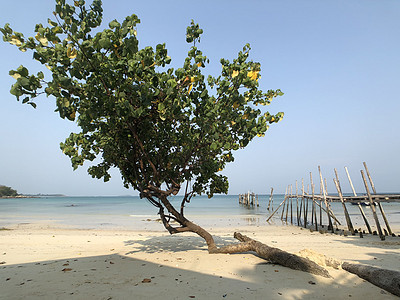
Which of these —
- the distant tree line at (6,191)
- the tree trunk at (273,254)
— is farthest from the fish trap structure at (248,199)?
the distant tree line at (6,191)

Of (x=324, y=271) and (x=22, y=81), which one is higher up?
(x=22, y=81)

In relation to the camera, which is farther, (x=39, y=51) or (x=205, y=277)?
(x=205, y=277)

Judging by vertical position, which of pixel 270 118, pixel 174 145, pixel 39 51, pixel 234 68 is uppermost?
pixel 234 68

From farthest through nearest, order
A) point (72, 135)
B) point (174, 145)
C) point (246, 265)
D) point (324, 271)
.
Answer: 1. point (174, 145)
2. point (72, 135)
3. point (246, 265)
4. point (324, 271)

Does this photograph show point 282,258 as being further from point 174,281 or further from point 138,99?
point 138,99

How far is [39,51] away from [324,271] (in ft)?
19.9

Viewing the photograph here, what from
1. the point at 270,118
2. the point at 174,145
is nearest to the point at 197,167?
the point at 174,145

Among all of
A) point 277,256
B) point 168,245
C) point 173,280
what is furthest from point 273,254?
point 168,245

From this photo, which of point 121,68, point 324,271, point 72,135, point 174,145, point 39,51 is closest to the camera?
point 39,51

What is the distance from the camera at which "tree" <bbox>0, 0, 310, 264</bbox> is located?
3826mm

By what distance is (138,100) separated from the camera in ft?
16.1

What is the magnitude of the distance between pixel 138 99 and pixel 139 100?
0.09 feet

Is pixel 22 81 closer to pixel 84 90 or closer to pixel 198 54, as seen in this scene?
pixel 84 90

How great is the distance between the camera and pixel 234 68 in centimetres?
491
